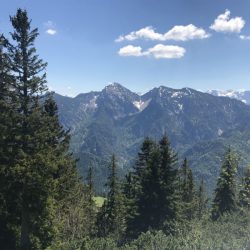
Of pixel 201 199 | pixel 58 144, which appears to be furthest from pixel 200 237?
pixel 201 199

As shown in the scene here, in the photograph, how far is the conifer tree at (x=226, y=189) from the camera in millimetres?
64794

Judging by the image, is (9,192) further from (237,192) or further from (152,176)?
(237,192)

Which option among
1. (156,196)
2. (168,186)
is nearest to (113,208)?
(156,196)

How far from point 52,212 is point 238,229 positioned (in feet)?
76.8

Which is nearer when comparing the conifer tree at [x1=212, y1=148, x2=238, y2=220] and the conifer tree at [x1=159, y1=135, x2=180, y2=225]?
the conifer tree at [x1=159, y1=135, x2=180, y2=225]

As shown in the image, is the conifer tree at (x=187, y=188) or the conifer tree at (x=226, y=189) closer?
the conifer tree at (x=226, y=189)

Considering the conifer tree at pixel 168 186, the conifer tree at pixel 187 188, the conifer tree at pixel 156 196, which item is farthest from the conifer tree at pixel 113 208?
the conifer tree at pixel 187 188

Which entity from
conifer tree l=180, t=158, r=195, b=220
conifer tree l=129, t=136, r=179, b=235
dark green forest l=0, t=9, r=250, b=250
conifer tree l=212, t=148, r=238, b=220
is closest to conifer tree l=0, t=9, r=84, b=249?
dark green forest l=0, t=9, r=250, b=250

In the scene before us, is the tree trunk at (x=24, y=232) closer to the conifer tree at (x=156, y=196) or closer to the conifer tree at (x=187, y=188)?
the conifer tree at (x=156, y=196)

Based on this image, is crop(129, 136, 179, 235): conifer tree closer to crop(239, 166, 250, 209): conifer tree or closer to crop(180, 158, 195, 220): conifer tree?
crop(239, 166, 250, 209): conifer tree

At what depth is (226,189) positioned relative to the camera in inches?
2603

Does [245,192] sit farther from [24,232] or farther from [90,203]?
[24,232]

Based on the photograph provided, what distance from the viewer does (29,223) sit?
30234mm

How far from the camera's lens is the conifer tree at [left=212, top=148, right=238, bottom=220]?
64794 mm
